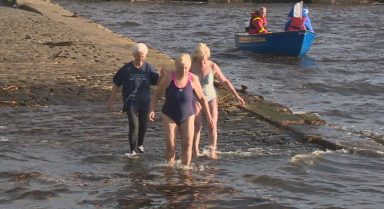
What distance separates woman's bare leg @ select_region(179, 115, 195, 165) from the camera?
9406mm

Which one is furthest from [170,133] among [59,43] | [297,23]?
[297,23]

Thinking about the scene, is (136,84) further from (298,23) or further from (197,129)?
(298,23)

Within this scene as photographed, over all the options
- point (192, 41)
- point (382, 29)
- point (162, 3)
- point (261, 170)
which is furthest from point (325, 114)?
point (162, 3)

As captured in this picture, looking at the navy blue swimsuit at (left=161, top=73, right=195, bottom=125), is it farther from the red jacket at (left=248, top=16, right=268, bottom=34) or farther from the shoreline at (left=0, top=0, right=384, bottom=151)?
the red jacket at (left=248, top=16, right=268, bottom=34)

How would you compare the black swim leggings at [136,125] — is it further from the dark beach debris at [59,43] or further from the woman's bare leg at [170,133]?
the dark beach debris at [59,43]

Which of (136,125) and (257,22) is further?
(257,22)

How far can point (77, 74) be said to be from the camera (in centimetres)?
1617

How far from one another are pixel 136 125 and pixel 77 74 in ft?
20.8

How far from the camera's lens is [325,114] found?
15.5m

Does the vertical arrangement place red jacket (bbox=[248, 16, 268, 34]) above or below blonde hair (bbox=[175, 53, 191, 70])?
below

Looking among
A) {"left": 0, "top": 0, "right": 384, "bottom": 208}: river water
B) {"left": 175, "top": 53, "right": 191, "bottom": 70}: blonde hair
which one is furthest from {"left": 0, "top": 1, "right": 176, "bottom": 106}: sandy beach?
{"left": 175, "top": 53, "right": 191, "bottom": 70}: blonde hair

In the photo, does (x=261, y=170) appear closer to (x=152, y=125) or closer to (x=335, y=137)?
(x=335, y=137)

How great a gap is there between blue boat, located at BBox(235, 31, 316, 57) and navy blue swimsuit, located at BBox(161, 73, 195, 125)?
16426 mm

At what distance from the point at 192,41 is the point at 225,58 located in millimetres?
4766
